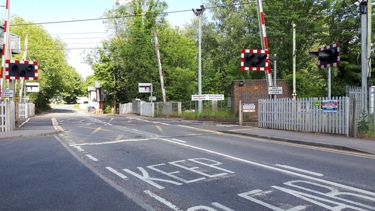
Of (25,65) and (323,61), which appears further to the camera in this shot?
(25,65)

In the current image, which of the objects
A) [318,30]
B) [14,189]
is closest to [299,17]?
[318,30]

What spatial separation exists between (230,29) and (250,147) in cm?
3964

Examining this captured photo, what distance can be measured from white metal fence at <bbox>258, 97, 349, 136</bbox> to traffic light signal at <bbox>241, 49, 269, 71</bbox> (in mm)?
1941

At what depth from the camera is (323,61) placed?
14.9 metres

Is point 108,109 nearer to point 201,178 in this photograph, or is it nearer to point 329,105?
point 329,105

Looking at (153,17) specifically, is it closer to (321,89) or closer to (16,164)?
(321,89)

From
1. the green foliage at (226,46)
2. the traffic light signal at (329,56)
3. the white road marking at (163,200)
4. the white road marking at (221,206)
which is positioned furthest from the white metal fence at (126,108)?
the white road marking at (221,206)

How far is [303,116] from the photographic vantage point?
606 inches

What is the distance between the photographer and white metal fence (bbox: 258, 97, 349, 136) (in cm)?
1342

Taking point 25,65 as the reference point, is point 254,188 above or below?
below

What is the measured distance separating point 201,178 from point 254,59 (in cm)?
1222

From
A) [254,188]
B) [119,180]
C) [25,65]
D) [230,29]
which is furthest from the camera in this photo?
[230,29]

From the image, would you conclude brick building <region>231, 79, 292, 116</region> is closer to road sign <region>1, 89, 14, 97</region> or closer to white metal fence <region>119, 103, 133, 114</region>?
road sign <region>1, 89, 14, 97</region>

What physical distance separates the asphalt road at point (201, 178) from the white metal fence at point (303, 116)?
371 cm
